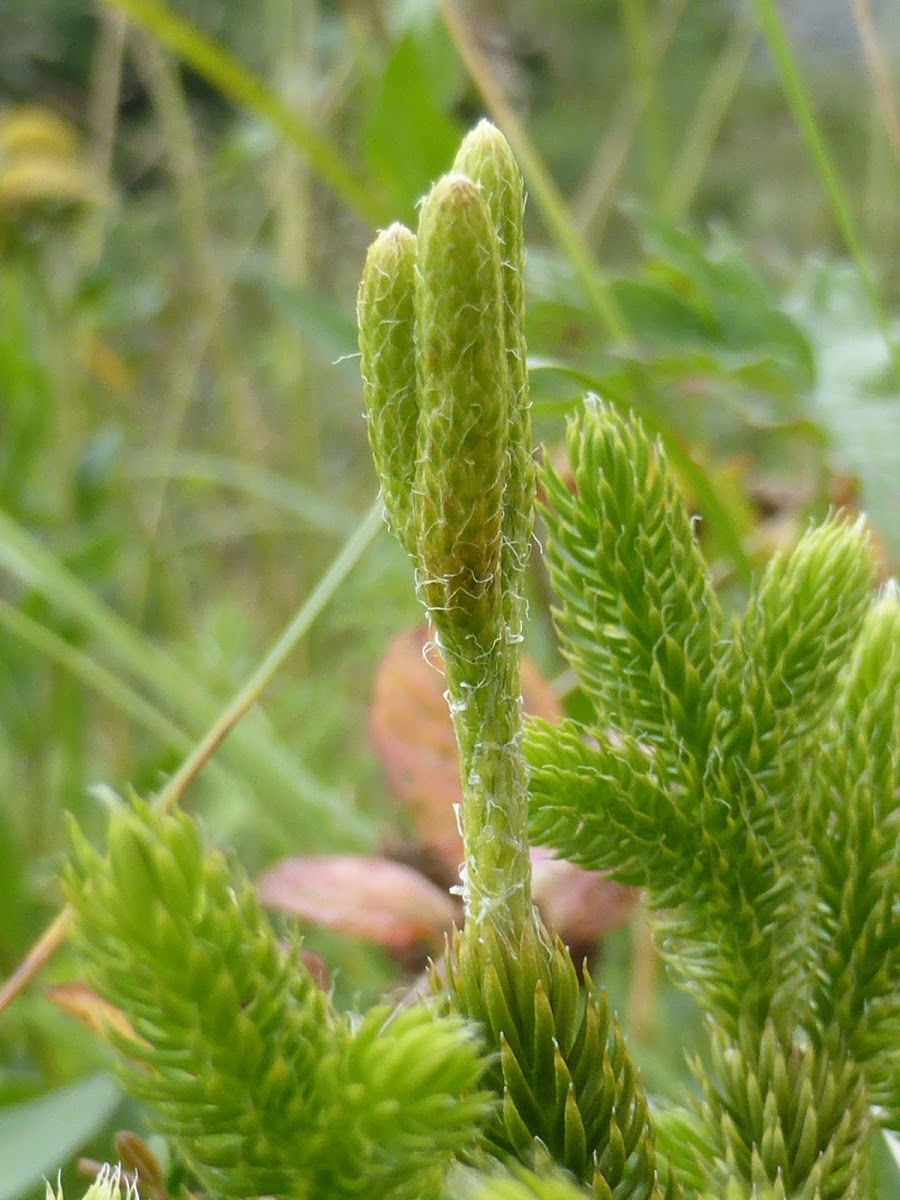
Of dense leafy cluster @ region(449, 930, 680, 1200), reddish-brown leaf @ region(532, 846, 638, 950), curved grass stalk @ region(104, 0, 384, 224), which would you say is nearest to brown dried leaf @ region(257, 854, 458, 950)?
reddish-brown leaf @ region(532, 846, 638, 950)

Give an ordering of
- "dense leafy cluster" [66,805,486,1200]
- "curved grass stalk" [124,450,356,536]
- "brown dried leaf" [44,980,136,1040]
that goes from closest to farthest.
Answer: "dense leafy cluster" [66,805,486,1200]
"brown dried leaf" [44,980,136,1040]
"curved grass stalk" [124,450,356,536]

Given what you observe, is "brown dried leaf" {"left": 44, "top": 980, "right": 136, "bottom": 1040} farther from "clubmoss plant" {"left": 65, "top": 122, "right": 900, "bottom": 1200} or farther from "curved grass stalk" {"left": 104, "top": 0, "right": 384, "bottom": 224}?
"curved grass stalk" {"left": 104, "top": 0, "right": 384, "bottom": 224}

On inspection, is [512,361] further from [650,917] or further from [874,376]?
[874,376]

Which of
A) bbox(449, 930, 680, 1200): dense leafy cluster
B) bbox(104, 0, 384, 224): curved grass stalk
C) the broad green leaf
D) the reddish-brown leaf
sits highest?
bbox(104, 0, 384, 224): curved grass stalk

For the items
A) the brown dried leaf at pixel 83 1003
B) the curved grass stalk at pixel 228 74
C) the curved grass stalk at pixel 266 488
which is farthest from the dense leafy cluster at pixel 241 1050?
the curved grass stalk at pixel 266 488

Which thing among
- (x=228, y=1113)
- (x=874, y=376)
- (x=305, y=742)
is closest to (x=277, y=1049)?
(x=228, y=1113)

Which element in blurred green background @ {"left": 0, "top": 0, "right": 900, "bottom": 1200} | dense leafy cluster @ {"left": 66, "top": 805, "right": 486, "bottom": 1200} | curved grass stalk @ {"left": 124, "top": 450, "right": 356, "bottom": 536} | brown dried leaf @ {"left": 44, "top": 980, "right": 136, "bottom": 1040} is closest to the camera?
dense leafy cluster @ {"left": 66, "top": 805, "right": 486, "bottom": 1200}

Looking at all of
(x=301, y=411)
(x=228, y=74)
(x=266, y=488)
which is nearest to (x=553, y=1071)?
(x=228, y=74)
